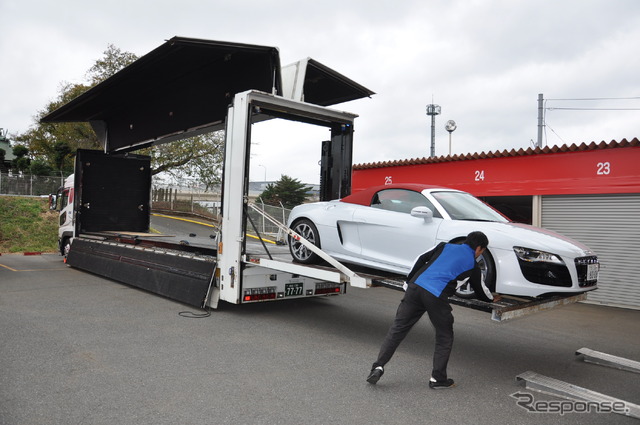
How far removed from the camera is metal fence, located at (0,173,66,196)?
26.2 metres

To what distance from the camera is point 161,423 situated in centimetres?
354

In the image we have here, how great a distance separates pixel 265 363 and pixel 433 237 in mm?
2322

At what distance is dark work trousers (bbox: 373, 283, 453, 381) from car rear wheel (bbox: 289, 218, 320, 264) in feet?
6.79

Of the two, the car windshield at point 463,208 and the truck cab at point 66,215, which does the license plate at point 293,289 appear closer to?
the car windshield at point 463,208

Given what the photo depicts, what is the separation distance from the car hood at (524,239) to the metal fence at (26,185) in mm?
27797

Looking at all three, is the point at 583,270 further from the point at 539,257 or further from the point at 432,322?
the point at 432,322

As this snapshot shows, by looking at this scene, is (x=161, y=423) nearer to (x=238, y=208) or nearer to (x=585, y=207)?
(x=238, y=208)

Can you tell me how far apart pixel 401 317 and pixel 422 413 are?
98cm

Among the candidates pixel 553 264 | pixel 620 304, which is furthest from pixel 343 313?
pixel 620 304

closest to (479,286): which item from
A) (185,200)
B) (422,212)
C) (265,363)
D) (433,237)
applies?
(433,237)

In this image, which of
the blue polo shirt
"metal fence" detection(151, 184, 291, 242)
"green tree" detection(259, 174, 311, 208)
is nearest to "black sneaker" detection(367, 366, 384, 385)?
the blue polo shirt

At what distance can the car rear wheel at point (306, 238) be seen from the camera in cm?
660

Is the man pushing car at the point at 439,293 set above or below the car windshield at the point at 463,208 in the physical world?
below

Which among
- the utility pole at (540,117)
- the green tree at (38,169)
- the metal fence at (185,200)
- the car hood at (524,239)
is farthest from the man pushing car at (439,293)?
the green tree at (38,169)
